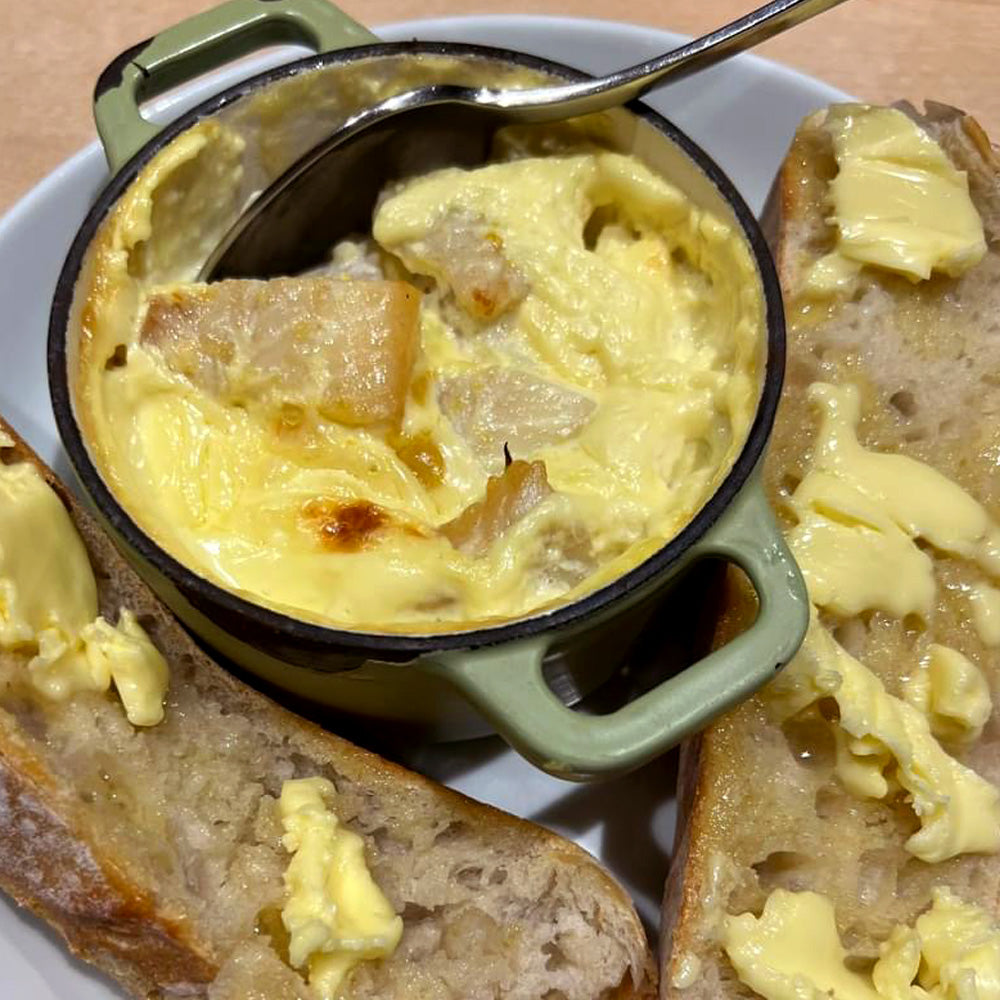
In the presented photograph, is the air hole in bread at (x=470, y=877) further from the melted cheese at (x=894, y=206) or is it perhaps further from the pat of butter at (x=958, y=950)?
the melted cheese at (x=894, y=206)

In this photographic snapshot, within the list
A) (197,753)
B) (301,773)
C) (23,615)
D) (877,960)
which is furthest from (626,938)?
(23,615)

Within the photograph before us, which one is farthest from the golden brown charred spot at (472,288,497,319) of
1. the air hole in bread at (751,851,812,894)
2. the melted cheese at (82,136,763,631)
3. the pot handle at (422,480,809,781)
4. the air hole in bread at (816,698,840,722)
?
the air hole in bread at (751,851,812,894)

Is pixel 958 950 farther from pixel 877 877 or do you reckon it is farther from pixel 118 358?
pixel 118 358

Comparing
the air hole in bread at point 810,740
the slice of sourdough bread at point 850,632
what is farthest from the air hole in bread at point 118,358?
the air hole in bread at point 810,740

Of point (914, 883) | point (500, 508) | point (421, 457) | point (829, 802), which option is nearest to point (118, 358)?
point (421, 457)

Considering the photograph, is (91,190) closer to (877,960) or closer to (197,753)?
(197,753)

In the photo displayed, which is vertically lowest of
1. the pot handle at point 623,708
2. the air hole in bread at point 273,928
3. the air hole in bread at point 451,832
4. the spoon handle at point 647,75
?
the air hole in bread at point 451,832
